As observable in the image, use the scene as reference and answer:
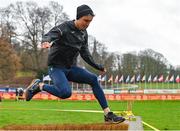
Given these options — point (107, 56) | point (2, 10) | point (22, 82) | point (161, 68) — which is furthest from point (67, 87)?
point (161, 68)

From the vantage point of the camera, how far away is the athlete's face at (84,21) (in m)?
8.16

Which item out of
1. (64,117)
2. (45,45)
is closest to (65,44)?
(45,45)

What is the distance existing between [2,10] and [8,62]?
11105mm

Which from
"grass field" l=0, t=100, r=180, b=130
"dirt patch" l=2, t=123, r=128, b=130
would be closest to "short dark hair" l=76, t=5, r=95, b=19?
"dirt patch" l=2, t=123, r=128, b=130

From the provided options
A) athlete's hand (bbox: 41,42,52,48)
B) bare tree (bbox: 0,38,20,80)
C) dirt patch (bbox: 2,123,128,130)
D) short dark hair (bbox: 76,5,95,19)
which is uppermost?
bare tree (bbox: 0,38,20,80)

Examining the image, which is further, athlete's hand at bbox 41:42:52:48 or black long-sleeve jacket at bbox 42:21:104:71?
black long-sleeve jacket at bbox 42:21:104:71

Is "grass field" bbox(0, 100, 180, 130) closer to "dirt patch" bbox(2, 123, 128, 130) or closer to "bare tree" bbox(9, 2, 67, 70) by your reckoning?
"dirt patch" bbox(2, 123, 128, 130)

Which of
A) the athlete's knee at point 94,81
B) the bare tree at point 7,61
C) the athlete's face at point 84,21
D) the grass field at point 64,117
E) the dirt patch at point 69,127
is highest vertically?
the bare tree at point 7,61

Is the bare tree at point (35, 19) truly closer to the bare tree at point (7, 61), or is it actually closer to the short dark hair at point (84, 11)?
the bare tree at point (7, 61)

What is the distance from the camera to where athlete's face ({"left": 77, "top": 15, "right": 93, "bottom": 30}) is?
26.8 feet

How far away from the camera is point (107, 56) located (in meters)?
106

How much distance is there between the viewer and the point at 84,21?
823cm

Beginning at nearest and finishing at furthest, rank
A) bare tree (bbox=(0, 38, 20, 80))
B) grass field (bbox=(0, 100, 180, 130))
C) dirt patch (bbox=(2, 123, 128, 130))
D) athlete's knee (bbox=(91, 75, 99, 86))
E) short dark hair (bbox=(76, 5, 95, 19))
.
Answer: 1. dirt patch (bbox=(2, 123, 128, 130))
2. short dark hair (bbox=(76, 5, 95, 19))
3. athlete's knee (bbox=(91, 75, 99, 86))
4. grass field (bbox=(0, 100, 180, 130))
5. bare tree (bbox=(0, 38, 20, 80))

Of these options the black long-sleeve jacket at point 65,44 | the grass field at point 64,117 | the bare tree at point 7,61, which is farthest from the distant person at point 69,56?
the bare tree at point 7,61
